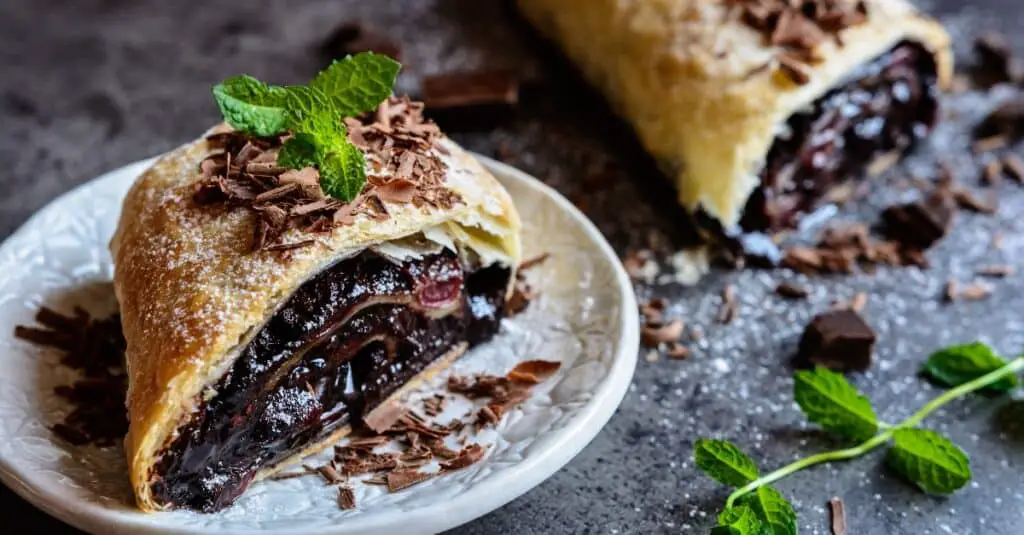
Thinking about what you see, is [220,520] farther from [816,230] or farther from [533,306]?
[816,230]

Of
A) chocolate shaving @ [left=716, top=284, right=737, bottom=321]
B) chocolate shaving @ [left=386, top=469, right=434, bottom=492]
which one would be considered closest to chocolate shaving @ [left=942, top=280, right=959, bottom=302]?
chocolate shaving @ [left=716, top=284, right=737, bottom=321]

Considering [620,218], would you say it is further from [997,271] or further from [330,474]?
[330,474]

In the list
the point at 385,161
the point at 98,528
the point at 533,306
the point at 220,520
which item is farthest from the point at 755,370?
the point at 98,528

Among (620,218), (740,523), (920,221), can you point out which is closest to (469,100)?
(620,218)

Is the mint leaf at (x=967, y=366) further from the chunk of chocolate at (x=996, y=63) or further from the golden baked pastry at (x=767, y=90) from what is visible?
the chunk of chocolate at (x=996, y=63)

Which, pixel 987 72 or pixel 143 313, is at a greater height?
pixel 143 313

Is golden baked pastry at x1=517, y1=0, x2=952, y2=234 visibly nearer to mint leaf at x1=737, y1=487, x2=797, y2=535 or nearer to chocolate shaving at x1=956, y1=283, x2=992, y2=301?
chocolate shaving at x1=956, y1=283, x2=992, y2=301

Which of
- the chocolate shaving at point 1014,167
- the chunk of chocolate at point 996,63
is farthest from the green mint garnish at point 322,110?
the chunk of chocolate at point 996,63
